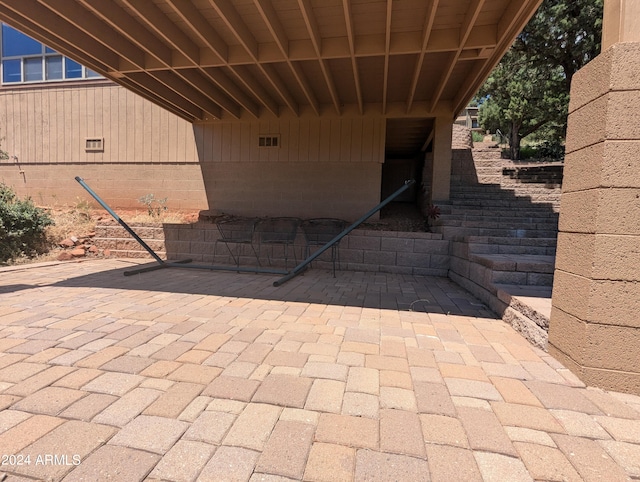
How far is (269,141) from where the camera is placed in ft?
23.5

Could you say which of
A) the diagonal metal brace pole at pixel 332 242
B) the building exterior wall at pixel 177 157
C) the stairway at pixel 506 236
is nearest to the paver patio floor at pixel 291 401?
the stairway at pixel 506 236

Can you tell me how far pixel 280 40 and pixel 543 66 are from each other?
405 inches

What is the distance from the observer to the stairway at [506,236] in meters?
3.02

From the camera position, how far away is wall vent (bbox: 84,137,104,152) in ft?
26.1

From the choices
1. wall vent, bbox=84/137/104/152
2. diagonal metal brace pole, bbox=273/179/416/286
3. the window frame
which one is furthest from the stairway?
the window frame

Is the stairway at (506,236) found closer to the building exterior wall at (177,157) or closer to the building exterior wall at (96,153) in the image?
the building exterior wall at (177,157)

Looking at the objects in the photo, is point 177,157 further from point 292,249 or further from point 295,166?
point 292,249

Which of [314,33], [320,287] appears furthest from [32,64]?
[320,287]

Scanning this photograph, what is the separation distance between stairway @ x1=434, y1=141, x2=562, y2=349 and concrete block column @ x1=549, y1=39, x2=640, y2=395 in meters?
0.51

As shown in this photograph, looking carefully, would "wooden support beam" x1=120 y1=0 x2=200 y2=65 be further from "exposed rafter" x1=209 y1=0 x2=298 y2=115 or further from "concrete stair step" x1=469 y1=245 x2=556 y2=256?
"concrete stair step" x1=469 y1=245 x2=556 y2=256

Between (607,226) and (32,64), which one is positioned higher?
(32,64)

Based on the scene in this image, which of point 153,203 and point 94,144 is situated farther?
point 94,144

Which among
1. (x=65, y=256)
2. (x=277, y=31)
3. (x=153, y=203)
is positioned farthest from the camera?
(x=153, y=203)

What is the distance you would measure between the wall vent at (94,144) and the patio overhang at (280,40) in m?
2.94
